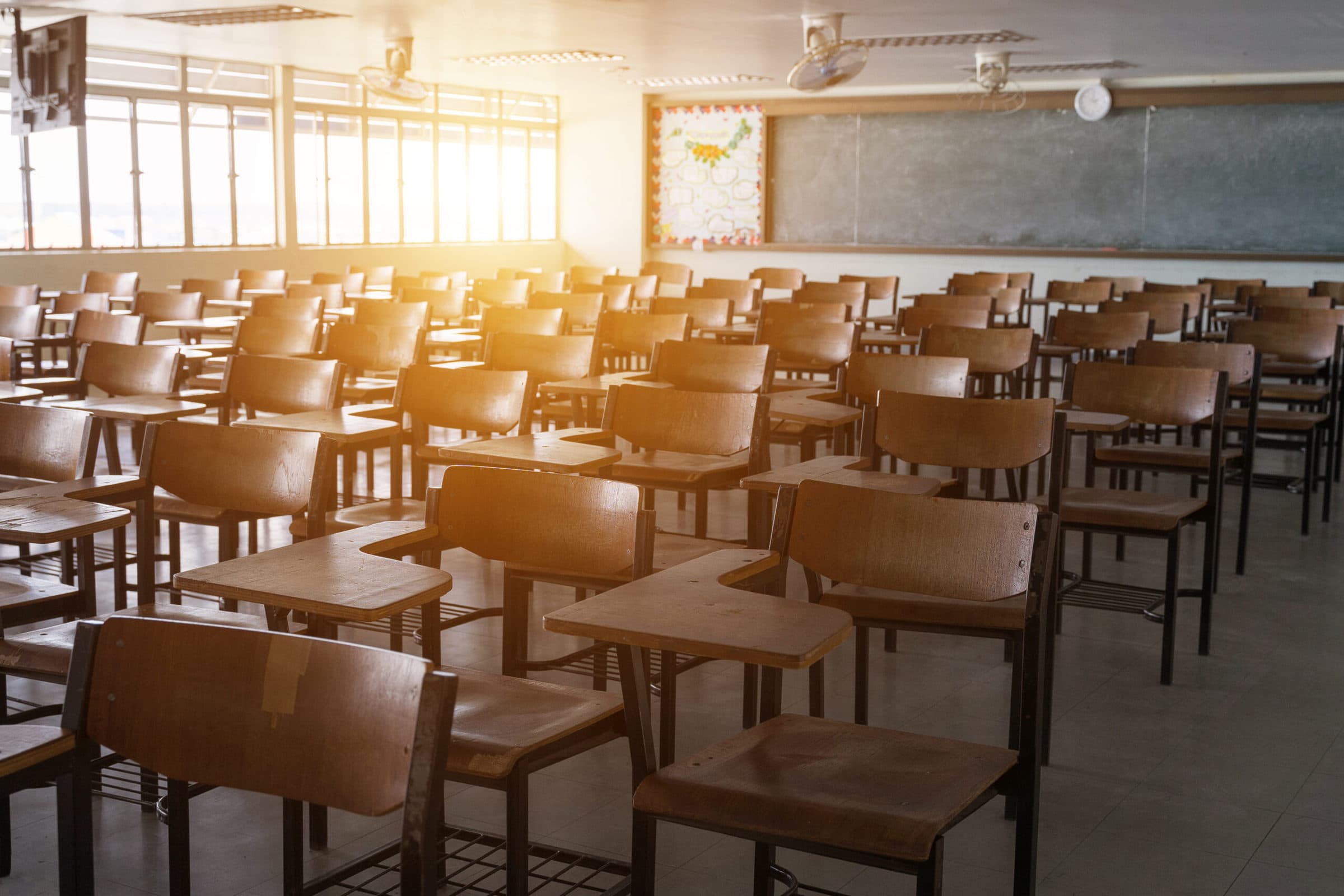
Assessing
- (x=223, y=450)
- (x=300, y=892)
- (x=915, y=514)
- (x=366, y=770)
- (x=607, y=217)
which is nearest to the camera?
(x=366, y=770)

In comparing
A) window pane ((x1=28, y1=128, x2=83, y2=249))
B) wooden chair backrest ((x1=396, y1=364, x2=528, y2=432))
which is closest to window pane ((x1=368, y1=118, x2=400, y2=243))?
window pane ((x1=28, y1=128, x2=83, y2=249))

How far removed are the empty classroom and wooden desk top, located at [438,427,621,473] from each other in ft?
0.08

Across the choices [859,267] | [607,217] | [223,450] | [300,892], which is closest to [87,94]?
[607,217]

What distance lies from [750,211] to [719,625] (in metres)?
→ 12.6

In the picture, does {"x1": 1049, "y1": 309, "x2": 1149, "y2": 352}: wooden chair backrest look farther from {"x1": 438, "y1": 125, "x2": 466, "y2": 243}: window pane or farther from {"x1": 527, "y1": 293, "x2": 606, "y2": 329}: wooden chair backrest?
{"x1": 438, "y1": 125, "x2": 466, "y2": 243}: window pane

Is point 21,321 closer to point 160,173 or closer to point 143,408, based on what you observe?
point 143,408

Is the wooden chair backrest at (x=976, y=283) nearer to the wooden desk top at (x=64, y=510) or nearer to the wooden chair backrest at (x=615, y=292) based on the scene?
the wooden chair backrest at (x=615, y=292)

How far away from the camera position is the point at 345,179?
13266mm

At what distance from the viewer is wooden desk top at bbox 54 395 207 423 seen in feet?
14.1

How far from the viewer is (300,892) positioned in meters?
2.24

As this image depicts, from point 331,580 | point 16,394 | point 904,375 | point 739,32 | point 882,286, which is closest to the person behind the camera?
point 331,580

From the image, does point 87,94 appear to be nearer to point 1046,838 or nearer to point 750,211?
point 750,211

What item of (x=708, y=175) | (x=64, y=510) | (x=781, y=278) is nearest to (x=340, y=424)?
(x=64, y=510)

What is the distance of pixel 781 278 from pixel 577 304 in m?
2.96
